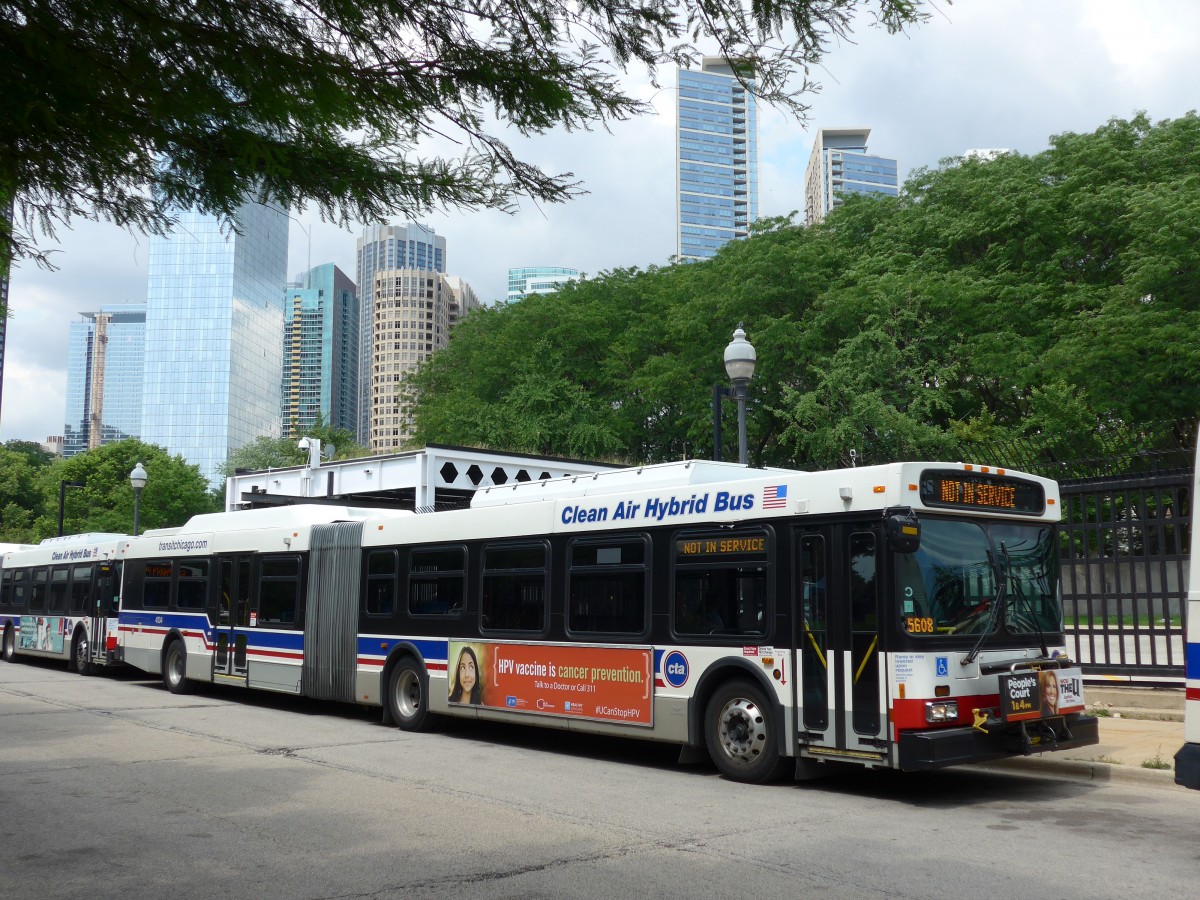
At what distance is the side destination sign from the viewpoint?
36.4 feet

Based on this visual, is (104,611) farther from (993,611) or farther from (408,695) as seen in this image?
(993,611)

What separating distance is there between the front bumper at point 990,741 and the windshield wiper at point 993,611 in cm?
61

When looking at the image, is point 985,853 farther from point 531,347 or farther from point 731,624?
point 531,347

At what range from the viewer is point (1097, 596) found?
44.8 feet

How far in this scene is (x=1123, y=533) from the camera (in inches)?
530

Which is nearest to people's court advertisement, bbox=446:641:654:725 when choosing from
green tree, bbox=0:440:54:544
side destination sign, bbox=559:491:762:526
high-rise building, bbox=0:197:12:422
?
side destination sign, bbox=559:491:762:526

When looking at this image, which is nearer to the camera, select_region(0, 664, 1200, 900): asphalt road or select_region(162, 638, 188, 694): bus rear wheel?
select_region(0, 664, 1200, 900): asphalt road

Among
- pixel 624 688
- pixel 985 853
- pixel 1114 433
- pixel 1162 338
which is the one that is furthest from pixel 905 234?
pixel 985 853

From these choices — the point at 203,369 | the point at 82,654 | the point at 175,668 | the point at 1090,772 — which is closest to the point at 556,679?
the point at 1090,772

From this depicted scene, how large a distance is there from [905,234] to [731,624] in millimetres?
30762

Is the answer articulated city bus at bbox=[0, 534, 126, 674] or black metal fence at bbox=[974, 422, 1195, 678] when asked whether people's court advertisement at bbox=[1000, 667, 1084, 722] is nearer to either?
black metal fence at bbox=[974, 422, 1195, 678]

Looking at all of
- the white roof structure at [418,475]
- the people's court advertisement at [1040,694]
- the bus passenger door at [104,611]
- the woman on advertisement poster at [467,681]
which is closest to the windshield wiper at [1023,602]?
the people's court advertisement at [1040,694]

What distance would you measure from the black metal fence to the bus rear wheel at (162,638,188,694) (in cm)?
1465

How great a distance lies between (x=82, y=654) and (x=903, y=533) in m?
21.9
